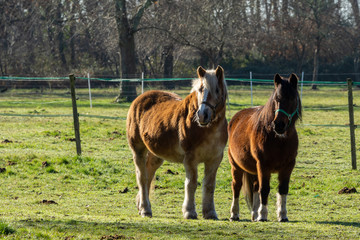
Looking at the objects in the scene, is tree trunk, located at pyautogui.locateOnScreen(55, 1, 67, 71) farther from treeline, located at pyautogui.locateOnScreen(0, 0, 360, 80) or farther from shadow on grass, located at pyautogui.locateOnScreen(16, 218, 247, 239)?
shadow on grass, located at pyautogui.locateOnScreen(16, 218, 247, 239)

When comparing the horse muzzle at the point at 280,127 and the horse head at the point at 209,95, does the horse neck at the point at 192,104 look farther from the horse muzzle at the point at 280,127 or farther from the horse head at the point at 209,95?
the horse muzzle at the point at 280,127

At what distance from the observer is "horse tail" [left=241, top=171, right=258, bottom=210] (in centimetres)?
665

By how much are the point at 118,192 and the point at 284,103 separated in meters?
3.95

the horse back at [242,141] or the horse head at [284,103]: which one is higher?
the horse head at [284,103]

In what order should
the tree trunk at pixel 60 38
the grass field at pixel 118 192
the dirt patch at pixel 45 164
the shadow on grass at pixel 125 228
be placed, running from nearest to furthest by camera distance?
the shadow on grass at pixel 125 228 → the grass field at pixel 118 192 → the dirt patch at pixel 45 164 → the tree trunk at pixel 60 38

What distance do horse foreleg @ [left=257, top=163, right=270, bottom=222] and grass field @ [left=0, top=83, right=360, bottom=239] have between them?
28 cm

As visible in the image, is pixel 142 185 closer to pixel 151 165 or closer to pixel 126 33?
pixel 151 165

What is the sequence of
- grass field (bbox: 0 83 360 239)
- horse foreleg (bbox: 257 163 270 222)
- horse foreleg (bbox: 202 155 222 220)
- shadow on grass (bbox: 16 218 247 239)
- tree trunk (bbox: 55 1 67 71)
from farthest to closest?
tree trunk (bbox: 55 1 67 71) < horse foreleg (bbox: 202 155 222 220) < horse foreleg (bbox: 257 163 270 222) < grass field (bbox: 0 83 360 239) < shadow on grass (bbox: 16 218 247 239)

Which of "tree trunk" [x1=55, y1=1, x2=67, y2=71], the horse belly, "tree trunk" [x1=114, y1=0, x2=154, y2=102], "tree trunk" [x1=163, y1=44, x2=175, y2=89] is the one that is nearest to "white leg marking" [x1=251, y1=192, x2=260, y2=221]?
the horse belly

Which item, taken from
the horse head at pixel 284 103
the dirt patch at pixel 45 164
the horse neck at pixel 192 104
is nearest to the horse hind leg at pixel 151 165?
the horse neck at pixel 192 104

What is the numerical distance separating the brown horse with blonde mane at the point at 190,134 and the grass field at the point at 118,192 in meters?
0.36

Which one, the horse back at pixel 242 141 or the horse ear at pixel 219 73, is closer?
the horse ear at pixel 219 73

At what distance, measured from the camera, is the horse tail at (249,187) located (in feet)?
21.8

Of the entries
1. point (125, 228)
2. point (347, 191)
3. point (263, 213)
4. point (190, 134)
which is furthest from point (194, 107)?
point (347, 191)
